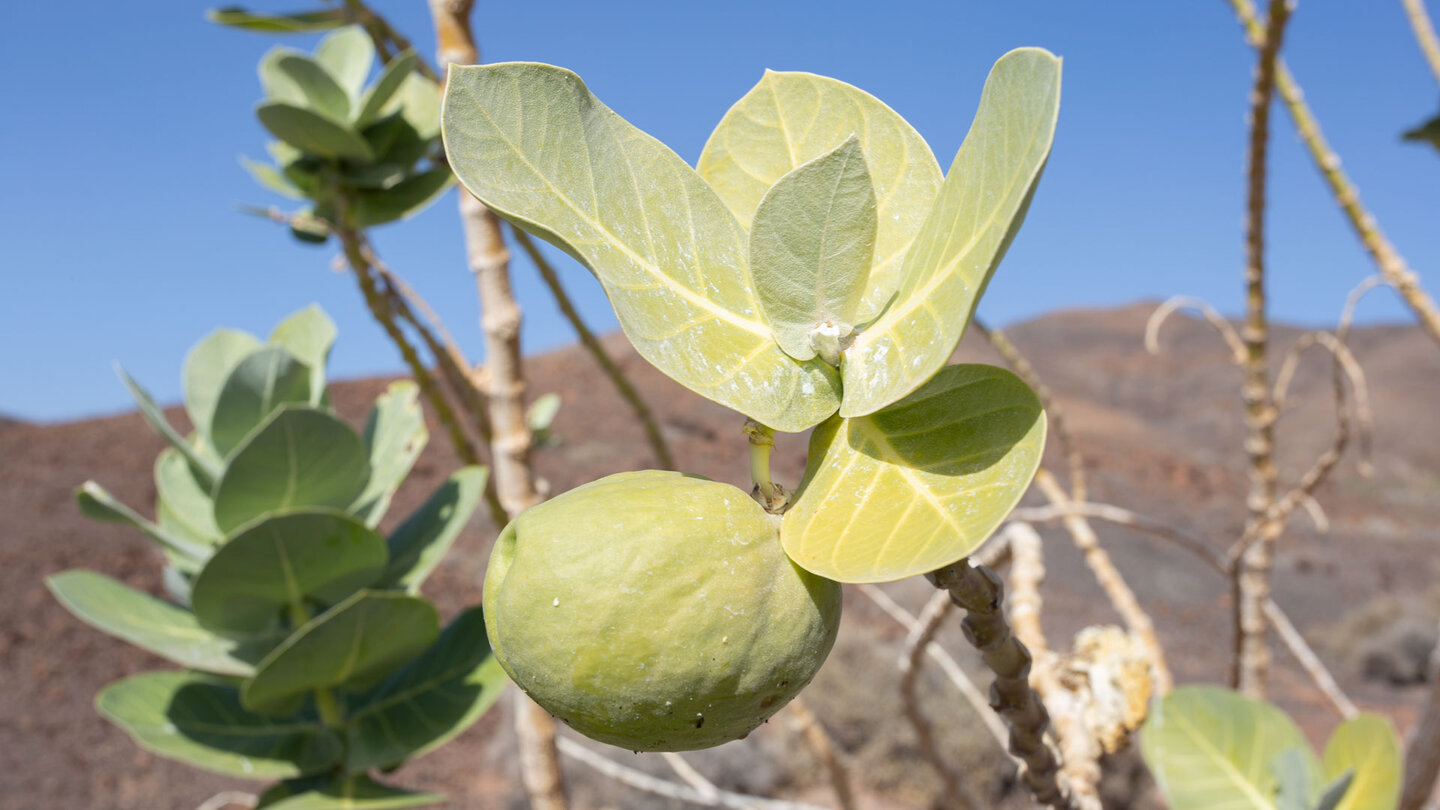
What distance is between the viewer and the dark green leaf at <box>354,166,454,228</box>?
1.48m

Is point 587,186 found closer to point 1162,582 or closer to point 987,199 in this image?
point 987,199

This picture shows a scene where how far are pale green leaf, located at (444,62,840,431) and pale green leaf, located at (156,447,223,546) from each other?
0.95 m

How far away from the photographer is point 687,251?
544mm

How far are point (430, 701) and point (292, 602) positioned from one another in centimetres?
20

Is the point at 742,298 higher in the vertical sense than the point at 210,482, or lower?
higher

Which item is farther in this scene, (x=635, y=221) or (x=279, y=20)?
(x=279, y=20)

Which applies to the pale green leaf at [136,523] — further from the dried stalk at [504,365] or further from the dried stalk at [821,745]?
the dried stalk at [821,745]

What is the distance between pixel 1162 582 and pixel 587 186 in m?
11.8

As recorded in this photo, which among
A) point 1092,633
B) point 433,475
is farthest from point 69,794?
point 1092,633

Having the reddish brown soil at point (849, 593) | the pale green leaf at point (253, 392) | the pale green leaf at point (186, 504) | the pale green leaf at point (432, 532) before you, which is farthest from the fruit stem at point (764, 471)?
the pale green leaf at point (186, 504)

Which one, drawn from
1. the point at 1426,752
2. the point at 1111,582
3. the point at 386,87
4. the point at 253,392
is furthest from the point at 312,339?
the point at 1426,752

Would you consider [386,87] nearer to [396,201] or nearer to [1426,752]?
[396,201]

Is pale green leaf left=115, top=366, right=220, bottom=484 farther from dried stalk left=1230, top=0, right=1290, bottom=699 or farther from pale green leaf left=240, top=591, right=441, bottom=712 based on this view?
dried stalk left=1230, top=0, right=1290, bottom=699

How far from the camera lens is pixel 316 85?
141cm
